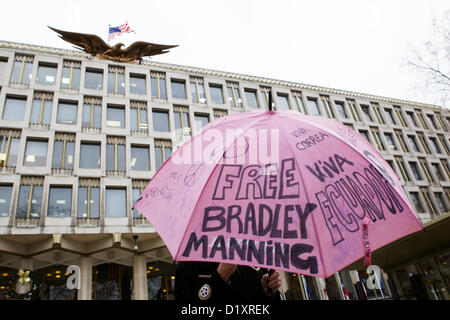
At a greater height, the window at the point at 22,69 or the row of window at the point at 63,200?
the window at the point at 22,69

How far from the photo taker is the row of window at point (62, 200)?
19141 mm

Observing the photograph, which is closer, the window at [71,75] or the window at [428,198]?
the window at [71,75]

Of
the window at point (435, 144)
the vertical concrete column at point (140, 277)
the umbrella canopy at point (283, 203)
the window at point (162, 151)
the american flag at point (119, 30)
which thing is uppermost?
the american flag at point (119, 30)

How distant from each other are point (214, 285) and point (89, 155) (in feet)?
73.8

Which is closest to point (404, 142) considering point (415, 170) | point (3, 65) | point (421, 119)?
point (415, 170)

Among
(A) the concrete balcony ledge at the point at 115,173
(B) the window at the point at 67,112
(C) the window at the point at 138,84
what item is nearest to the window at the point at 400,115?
(C) the window at the point at 138,84

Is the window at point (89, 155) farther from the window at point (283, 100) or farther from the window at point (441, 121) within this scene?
the window at point (441, 121)

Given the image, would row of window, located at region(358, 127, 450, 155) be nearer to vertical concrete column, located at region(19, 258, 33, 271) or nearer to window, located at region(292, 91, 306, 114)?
window, located at region(292, 91, 306, 114)

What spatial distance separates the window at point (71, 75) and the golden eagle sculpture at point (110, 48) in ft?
5.11

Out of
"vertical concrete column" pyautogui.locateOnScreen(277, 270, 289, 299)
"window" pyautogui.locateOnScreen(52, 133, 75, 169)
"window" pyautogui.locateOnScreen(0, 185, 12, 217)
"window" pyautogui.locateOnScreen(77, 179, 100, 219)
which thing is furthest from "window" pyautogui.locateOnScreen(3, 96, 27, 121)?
"vertical concrete column" pyautogui.locateOnScreen(277, 270, 289, 299)

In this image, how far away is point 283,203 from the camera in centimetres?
186

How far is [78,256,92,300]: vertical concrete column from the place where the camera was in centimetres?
1934

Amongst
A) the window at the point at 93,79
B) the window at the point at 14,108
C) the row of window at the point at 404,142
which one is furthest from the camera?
the row of window at the point at 404,142
